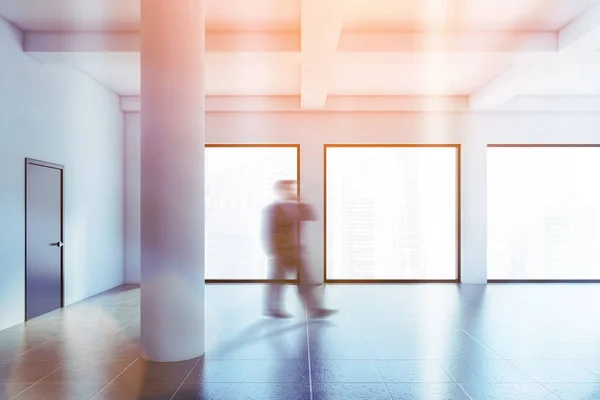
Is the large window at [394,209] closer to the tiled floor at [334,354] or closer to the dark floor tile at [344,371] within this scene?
the tiled floor at [334,354]

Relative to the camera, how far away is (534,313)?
5801 millimetres

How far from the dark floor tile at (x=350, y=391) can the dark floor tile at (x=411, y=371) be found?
0.21 meters

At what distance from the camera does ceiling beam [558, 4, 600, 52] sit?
4629mm

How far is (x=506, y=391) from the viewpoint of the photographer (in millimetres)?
3305

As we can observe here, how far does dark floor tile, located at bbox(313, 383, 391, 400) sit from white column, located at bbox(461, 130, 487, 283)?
561cm

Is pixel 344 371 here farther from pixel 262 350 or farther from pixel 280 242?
pixel 280 242

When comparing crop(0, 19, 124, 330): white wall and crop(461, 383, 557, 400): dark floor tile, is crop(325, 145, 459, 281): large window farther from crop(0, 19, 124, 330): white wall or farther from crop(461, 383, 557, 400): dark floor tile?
crop(461, 383, 557, 400): dark floor tile

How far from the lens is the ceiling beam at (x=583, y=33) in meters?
4.63

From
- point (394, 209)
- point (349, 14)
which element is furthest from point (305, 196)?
point (349, 14)

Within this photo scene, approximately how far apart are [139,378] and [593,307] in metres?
6.36

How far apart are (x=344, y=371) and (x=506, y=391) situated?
1317 millimetres

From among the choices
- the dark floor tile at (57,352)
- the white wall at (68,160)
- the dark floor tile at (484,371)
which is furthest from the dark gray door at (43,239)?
the dark floor tile at (484,371)

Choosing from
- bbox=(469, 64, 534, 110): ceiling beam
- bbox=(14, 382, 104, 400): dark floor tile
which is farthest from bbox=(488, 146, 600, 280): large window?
bbox=(14, 382, 104, 400): dark floor tile

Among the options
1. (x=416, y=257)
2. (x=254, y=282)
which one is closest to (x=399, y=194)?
(x=416, y=257)
